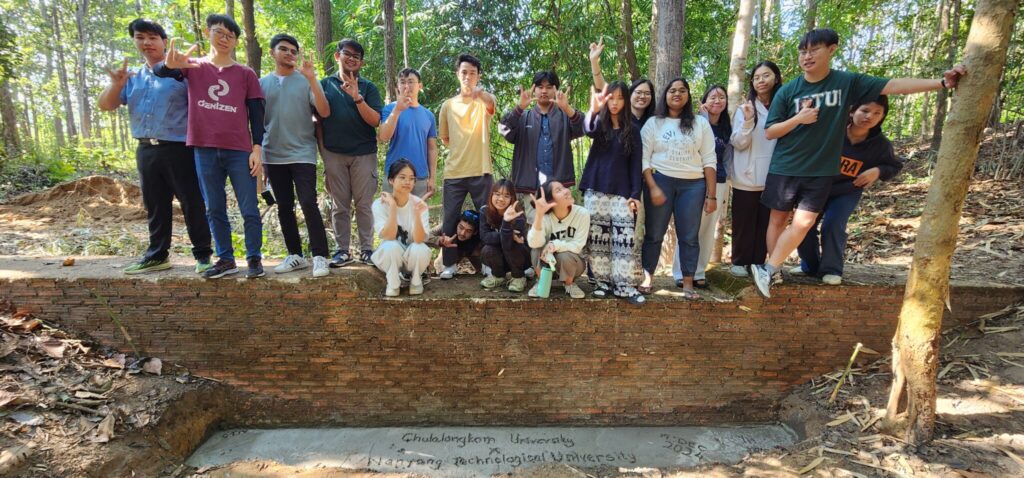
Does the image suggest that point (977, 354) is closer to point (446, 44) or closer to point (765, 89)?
point (765, 89)

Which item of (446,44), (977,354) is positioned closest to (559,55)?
(446,44)

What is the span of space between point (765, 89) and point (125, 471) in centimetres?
586

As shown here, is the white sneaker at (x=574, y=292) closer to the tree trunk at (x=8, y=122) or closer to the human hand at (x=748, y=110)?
the human hand at (x=748, y=110)

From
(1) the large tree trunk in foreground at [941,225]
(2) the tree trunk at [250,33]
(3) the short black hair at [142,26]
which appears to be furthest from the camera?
(2) the tree trunk at [250,33]

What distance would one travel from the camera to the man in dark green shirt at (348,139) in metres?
3.92

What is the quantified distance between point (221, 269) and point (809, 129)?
5.04 meters

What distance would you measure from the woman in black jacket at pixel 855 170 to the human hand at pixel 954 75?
762 millimetres

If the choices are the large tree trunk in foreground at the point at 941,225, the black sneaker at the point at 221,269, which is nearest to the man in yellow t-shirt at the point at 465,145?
the black sneaker at the point at 221,269

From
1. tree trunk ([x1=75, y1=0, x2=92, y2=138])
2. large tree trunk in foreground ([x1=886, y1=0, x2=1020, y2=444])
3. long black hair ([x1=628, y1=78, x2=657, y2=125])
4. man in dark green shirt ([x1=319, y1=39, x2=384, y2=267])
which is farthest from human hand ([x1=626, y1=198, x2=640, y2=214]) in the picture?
tree trunk ([x1=75, y1=0, x2=92, y2=138])

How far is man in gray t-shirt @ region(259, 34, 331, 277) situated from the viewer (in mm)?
3852

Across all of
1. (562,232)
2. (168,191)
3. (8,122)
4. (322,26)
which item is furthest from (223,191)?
(8,122)

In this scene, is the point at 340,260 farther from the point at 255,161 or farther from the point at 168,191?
the point at 168,191

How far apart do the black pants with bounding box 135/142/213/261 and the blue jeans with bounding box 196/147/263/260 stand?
12 centimetres

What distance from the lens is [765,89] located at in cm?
385
